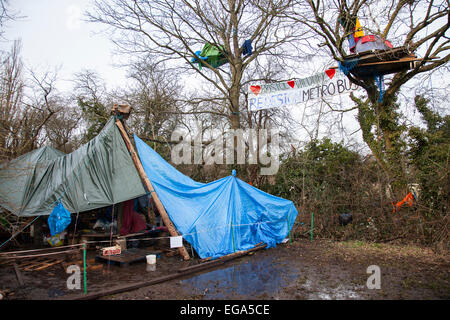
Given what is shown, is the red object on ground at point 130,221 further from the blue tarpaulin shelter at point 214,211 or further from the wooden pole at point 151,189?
the blue tarpaulin shelter at point 214,211

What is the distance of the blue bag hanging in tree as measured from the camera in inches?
254

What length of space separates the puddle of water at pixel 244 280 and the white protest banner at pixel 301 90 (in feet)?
14.3

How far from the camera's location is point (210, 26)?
1166cm

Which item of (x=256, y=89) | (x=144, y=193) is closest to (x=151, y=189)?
(x=144, y=193)

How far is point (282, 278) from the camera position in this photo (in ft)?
18.6

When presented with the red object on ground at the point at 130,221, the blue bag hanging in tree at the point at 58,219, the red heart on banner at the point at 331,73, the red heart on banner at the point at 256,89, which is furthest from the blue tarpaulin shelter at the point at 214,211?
the red heart on banner at the point at 331,73

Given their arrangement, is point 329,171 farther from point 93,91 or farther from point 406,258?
point 93,91

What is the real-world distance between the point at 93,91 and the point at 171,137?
5401mm

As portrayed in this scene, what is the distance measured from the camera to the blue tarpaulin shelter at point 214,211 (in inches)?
273

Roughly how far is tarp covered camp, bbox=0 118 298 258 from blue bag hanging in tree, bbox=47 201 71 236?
143 mm

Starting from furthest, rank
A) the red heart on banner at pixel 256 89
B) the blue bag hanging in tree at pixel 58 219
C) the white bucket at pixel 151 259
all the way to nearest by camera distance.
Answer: the red heart on banner at pixel 256 89 < the white bucket at pixel 151 259 < the blue bag hanging in tree at pixel 58 219

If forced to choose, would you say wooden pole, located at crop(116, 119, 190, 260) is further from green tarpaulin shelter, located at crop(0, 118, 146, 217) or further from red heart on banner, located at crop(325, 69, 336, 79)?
red heart on banner, located at crop(325, 69, 336, 79)

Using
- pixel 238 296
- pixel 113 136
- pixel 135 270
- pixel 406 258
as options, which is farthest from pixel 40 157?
pixel 406 258

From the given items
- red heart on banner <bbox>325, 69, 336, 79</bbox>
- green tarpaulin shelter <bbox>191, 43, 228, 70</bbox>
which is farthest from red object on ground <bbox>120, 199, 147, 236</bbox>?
red heart on banner <bbox>325, 69, 336, 79</bbox>
